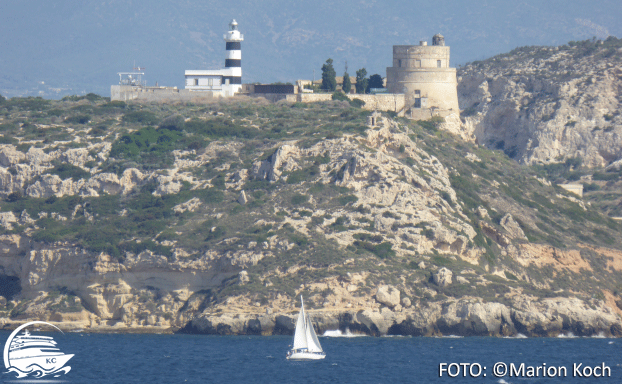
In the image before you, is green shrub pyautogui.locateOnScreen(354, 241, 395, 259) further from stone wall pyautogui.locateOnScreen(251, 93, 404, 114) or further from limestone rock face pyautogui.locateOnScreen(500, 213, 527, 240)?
stone wall pyautogui.locateOnScreen(251, 93, 404, 114)

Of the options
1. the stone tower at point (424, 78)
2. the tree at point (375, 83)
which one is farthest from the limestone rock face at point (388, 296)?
the tree at point (375, 83)

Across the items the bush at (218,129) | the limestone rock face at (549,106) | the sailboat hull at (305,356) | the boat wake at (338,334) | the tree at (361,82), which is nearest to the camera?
the sailboat hull at (305,356)

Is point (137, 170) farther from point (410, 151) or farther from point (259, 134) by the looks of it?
point (410, 151)

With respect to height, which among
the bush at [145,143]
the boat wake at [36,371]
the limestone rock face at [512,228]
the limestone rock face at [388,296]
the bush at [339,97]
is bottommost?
the boat wake at [36,371]

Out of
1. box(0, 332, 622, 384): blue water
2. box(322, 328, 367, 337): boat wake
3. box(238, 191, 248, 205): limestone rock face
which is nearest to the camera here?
box(0, 332, 622, 384): blue water

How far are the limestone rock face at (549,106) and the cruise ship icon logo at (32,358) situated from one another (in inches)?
2519

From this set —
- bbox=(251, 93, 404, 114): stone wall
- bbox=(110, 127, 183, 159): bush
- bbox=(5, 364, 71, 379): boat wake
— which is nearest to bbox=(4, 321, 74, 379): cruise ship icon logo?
bbox=(5, 364, 71, 379): boat wake

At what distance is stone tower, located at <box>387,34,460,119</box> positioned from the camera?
9212cm

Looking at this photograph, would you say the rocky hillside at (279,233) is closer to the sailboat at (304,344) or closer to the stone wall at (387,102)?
the stone wall at (387,102)

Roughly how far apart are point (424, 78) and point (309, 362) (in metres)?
40.5

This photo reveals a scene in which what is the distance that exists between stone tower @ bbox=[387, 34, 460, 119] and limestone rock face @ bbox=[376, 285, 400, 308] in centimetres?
3013

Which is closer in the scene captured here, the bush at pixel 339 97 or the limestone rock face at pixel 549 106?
the bush at pixel 339 97

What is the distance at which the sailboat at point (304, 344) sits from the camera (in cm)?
5740

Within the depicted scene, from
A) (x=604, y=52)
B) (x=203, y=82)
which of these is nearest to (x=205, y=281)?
(x=203, y=82)
